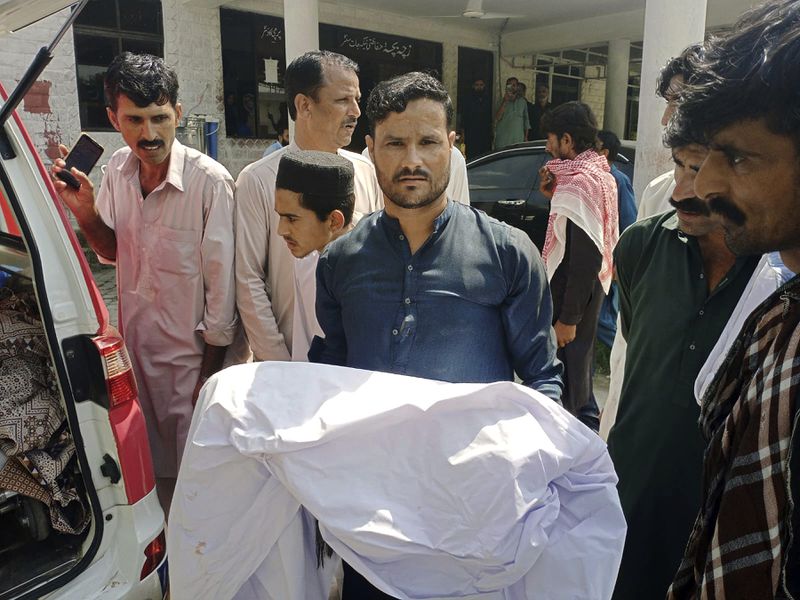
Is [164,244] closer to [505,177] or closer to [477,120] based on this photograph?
[505,177]

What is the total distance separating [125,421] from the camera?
1788 mm

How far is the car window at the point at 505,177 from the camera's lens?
19.4 ft

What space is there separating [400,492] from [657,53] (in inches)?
204

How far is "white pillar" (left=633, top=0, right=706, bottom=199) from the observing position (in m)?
5.05

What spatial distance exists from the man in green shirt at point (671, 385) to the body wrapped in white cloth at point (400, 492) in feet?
2.28

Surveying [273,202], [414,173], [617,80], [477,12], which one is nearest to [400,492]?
[414,173]

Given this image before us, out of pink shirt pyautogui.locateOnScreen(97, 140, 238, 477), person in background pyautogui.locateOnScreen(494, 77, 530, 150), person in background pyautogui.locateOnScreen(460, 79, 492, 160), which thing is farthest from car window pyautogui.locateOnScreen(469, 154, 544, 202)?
person in background pyautogui.locateOnScreen(460, 79, 492, 160)

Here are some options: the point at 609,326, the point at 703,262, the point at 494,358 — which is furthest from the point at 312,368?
the point at 609,326

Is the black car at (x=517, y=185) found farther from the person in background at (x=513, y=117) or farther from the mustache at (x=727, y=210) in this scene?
the person in background at (x=513, y=117)

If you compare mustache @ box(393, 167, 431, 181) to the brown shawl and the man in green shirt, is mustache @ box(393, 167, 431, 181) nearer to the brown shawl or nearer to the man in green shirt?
the man in green shirt

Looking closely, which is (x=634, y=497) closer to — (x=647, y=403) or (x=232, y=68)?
(x=647, y=403)

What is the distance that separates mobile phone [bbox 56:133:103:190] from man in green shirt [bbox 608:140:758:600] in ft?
6.68

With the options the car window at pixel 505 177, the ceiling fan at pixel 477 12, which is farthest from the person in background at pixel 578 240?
the ceiling fan at pixel 477 12

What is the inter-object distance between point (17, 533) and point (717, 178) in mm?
2011
